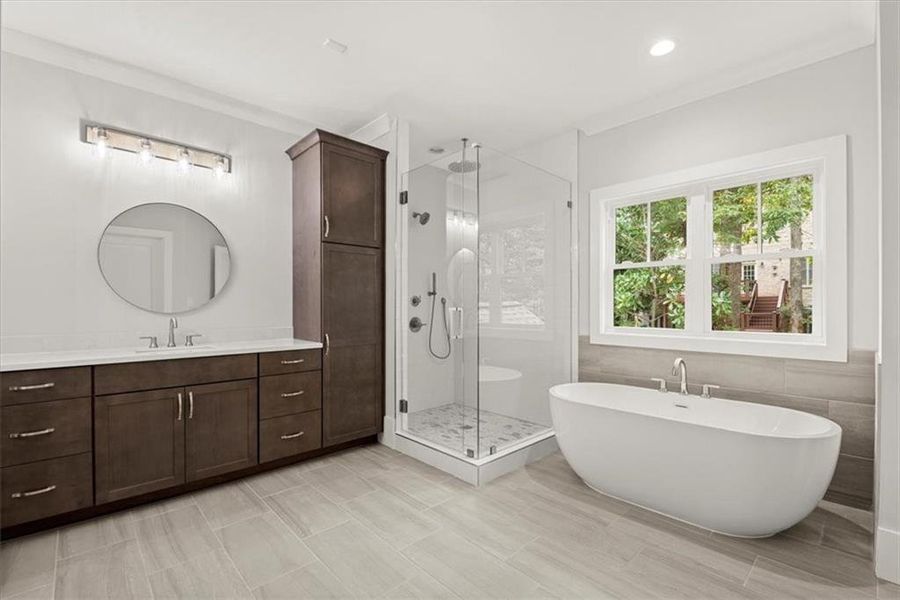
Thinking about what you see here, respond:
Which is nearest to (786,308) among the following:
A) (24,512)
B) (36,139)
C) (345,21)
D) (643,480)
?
(643,480)

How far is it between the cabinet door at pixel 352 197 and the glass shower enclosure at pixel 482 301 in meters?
0.24

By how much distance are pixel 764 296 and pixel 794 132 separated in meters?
1.02

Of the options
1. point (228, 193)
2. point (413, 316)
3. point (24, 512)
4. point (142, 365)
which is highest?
point (228, 193)

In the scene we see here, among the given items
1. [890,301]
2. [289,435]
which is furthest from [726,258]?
[289,435]

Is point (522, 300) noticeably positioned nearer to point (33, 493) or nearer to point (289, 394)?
point (289, 394)

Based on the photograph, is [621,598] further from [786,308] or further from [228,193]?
[228,193]

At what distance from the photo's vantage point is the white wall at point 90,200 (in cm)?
238

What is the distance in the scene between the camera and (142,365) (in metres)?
2.38

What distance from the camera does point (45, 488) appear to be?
2096 millimetres

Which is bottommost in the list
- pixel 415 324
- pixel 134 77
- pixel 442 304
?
pixel 415 324

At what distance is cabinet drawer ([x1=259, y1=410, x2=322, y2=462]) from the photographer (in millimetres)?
2842

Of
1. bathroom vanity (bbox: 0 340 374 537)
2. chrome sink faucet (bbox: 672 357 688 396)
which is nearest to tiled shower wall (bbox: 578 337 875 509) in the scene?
chrome sink faucet (bbox: 672 357 688 396)

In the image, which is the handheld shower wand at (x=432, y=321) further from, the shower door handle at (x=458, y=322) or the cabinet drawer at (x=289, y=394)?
the cabinet drawer at (x=289, y=394)

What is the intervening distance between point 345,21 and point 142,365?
218cm
